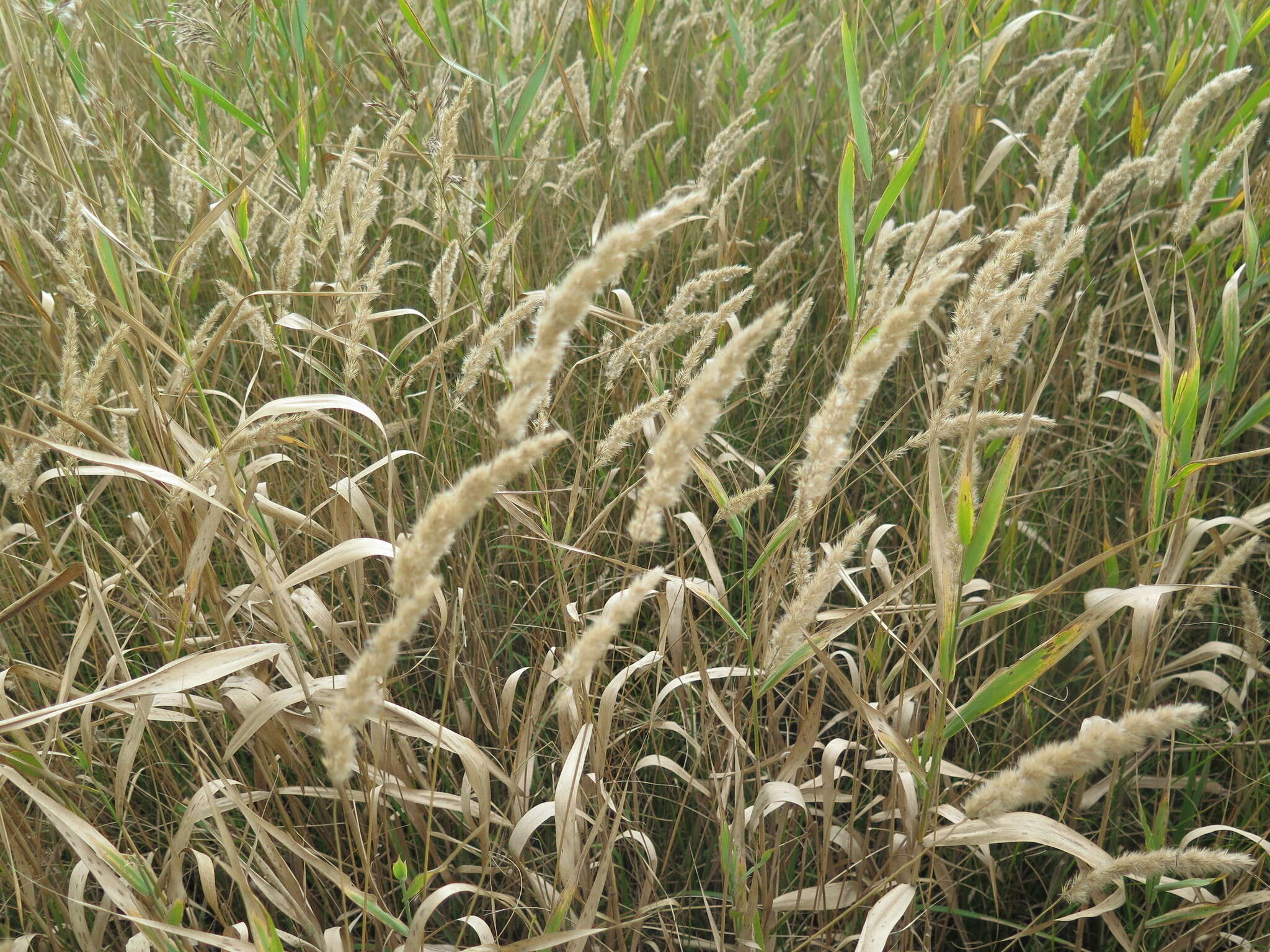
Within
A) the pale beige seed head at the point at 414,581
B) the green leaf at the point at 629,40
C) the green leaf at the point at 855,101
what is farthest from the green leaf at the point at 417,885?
the green leaf at the point at 629,40

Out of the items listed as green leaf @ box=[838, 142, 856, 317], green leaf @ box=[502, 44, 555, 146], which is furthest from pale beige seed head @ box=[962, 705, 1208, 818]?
green leaf @ box=[502, 44, 555, 146]

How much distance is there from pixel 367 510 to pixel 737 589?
662mm

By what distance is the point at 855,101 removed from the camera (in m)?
1.24

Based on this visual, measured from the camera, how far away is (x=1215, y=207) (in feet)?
6.83

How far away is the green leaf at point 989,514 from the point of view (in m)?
0.90

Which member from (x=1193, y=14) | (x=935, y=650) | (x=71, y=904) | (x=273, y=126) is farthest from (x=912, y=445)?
(x=1193, y=14)

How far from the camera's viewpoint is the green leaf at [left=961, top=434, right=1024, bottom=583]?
2.94ft

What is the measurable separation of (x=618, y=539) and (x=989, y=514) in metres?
0.73

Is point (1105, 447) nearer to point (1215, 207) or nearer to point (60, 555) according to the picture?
point (1215, 207)

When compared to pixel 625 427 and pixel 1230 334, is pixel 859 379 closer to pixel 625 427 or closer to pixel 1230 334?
pixel 625 427

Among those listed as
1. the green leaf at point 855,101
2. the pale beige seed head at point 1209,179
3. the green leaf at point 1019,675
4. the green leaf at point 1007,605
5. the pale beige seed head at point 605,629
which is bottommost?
the green leaf at point 1019,675

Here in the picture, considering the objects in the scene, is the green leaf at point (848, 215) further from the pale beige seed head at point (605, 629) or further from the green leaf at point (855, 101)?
the pale beige seed head at point (605, 629)

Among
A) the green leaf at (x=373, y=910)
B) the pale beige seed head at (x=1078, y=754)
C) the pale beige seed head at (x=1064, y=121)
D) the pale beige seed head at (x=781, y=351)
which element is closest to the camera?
the pale beige seed head at (x=1078, y=754)

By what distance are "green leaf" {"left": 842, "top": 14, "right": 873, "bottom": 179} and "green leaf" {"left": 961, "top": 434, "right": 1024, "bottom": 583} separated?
1.79 feet
